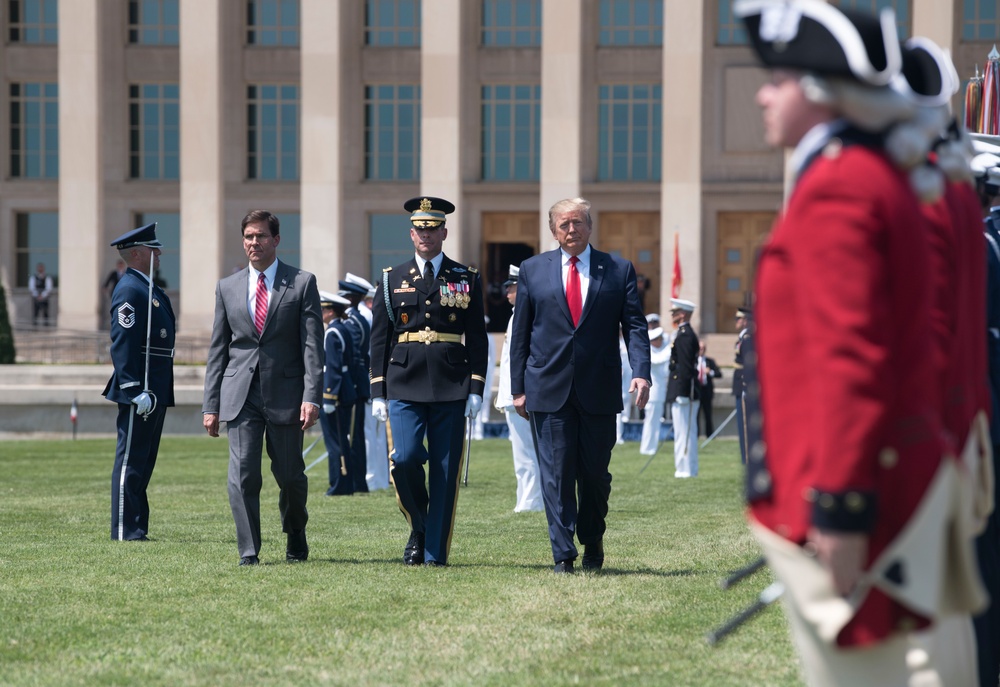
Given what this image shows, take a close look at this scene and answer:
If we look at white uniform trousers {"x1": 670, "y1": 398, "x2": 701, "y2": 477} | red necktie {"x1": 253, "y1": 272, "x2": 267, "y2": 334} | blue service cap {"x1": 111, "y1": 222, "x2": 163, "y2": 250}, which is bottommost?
white uniform trousers {"x1": 670, "y1": 398, "x2": 701, "y2": 477}

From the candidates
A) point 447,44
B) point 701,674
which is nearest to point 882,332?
point 701,674

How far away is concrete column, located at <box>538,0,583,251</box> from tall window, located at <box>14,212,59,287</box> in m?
15.1

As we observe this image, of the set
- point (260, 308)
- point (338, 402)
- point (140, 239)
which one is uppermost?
point (140, 239)

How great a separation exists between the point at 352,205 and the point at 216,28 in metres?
7.09

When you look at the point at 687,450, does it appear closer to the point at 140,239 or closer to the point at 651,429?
the point at 651,429

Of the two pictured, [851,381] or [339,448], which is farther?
[339,448]

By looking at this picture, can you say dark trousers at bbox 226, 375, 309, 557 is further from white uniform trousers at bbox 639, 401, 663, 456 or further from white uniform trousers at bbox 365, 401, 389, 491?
white uniform trousers at bbox 639, 401, 663, 456

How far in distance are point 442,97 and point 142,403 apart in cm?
2937

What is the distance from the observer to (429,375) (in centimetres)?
912

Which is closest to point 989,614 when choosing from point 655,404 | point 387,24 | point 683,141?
point 655,404

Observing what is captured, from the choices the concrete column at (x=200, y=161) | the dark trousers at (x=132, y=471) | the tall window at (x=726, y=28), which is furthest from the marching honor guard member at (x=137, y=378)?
the tall window at (x=726, y=28)

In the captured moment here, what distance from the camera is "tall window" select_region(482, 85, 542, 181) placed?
43.4m

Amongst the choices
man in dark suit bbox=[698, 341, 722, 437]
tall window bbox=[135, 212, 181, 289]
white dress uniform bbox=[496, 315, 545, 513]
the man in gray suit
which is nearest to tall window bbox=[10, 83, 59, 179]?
tall window bbox=[135, 212, 181, 289]

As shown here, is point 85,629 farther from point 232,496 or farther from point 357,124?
point 357,124
